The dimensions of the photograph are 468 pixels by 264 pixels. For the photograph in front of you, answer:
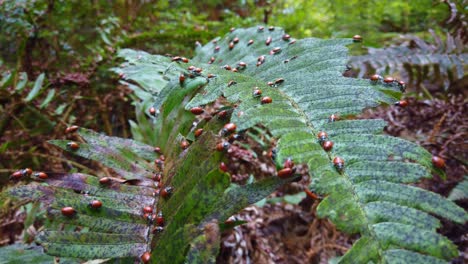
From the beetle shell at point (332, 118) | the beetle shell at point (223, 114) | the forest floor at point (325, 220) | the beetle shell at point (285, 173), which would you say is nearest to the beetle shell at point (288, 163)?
the beetle shell at point (285, 173)

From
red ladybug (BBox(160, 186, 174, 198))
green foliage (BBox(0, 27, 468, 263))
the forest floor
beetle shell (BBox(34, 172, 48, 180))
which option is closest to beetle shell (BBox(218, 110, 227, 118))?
green foliage (BBox(0, 27, 468, 263))

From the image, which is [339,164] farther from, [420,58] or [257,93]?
[420,58]

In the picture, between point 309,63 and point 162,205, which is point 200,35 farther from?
point 162,205

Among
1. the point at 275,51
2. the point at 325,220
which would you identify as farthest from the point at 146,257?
the point at 325,220

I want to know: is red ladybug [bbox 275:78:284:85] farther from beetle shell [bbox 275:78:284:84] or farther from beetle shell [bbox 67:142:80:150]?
beetle shell [bbox 67:142:80:150]

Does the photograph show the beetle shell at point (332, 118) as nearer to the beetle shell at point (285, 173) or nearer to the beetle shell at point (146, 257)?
the beetle shell at point (285, 173)

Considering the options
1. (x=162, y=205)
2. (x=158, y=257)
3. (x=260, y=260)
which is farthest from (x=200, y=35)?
(x=158, y=257)
